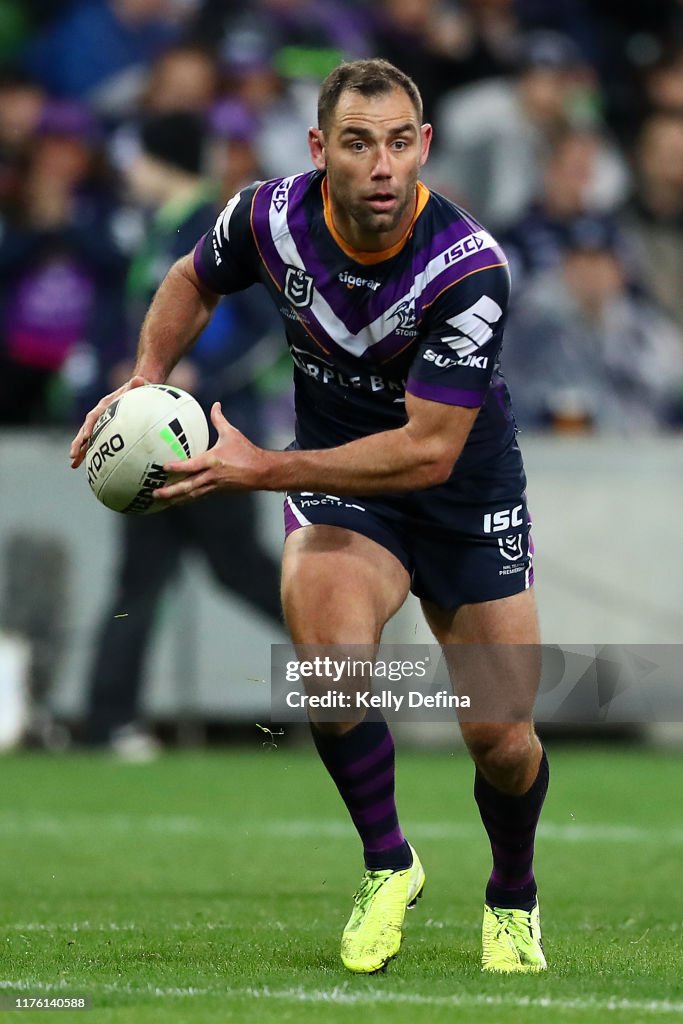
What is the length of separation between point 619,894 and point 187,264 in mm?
2949

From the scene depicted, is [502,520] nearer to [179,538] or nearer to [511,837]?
[511,837]

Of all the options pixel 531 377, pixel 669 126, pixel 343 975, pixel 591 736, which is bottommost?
pixel 591 736

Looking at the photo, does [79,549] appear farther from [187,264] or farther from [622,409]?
[187,264]

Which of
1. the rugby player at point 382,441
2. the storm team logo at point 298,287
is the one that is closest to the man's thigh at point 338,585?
the rugby player at point 382,441

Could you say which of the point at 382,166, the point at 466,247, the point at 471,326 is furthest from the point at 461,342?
the point at 382,166

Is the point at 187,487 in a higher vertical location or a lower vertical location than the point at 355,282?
lower

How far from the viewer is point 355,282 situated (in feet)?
16.2

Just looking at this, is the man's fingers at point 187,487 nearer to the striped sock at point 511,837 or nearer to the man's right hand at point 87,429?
the man's right hand at point 87,429

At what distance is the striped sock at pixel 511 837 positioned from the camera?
5.23m

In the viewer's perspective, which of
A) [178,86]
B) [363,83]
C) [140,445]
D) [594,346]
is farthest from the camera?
[594,346]

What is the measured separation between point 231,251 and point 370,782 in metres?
1.65

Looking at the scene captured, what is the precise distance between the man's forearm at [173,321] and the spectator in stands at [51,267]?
6.46 meters

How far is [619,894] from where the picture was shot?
662cm

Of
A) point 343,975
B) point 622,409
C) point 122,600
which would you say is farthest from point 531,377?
point 343,975
